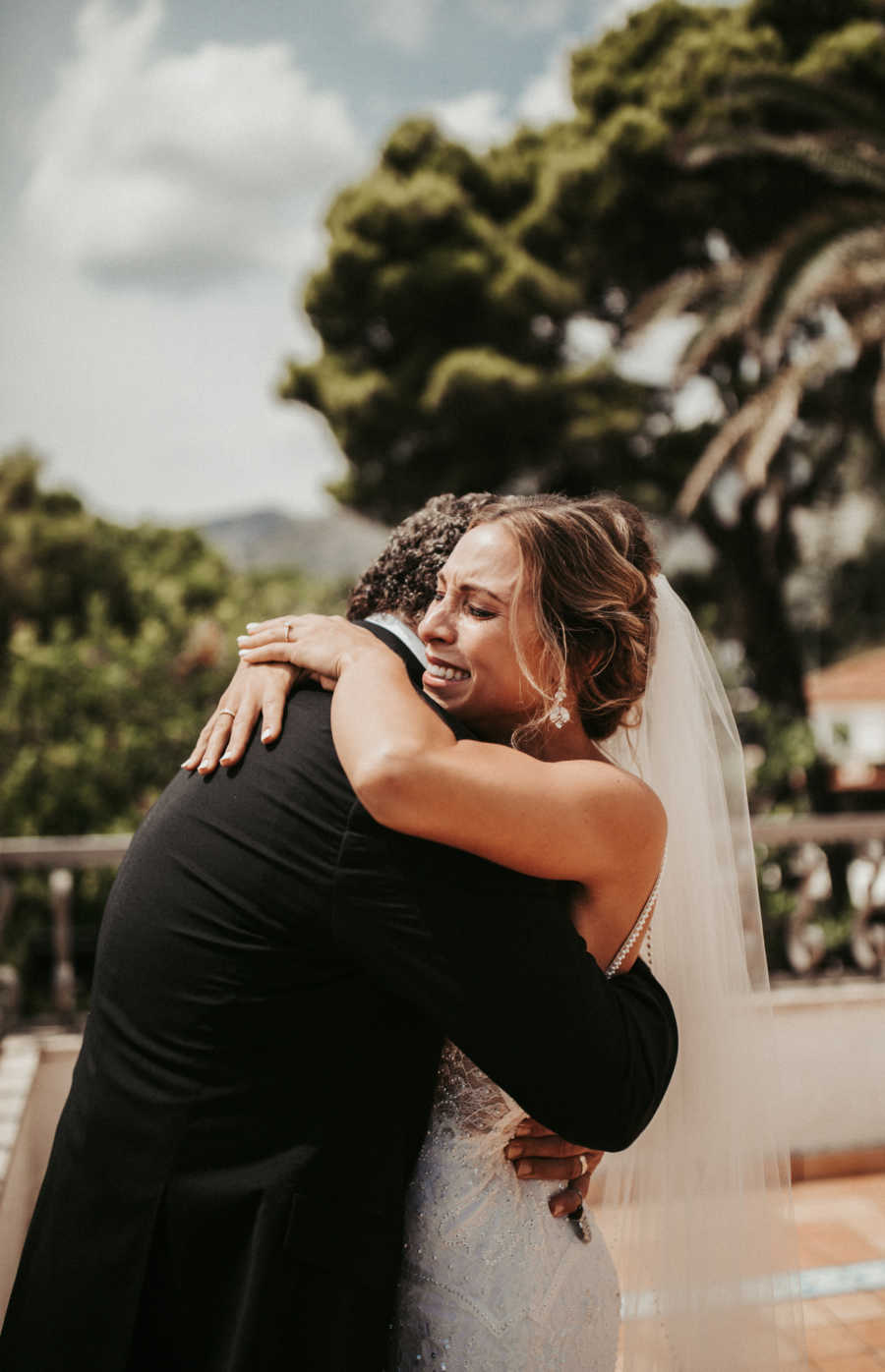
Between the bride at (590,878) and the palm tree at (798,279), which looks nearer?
the bride at (590,878)

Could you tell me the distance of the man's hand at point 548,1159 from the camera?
5.15ft

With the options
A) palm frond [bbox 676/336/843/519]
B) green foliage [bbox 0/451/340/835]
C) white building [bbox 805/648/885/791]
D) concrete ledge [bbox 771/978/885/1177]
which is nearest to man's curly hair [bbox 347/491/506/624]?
concrete ledge [bbox 771/978/885/1177]

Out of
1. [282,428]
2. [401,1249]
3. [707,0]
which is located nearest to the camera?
[401,1249]

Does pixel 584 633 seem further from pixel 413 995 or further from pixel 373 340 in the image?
pixel 373 340

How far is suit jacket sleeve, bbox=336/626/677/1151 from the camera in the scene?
1.23 m

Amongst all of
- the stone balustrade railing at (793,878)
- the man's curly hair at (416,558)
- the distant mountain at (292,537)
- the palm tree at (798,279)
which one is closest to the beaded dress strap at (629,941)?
the man's curly hair at (416,558)

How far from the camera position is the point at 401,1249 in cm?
142

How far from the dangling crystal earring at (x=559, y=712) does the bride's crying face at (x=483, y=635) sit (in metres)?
0.03

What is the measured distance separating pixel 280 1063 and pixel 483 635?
0.61 metres

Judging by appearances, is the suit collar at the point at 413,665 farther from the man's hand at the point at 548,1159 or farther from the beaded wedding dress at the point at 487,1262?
the man's hand at the point at 548,1159

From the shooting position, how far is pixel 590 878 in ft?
4.58

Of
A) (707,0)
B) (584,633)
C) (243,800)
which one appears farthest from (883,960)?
(707,0)

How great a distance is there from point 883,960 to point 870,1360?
108 inches

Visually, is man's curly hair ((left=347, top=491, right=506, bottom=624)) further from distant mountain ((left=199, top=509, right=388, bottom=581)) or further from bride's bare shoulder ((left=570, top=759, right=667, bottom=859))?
distant mountain ((left=199, top=509, right=388, bottom=581))
